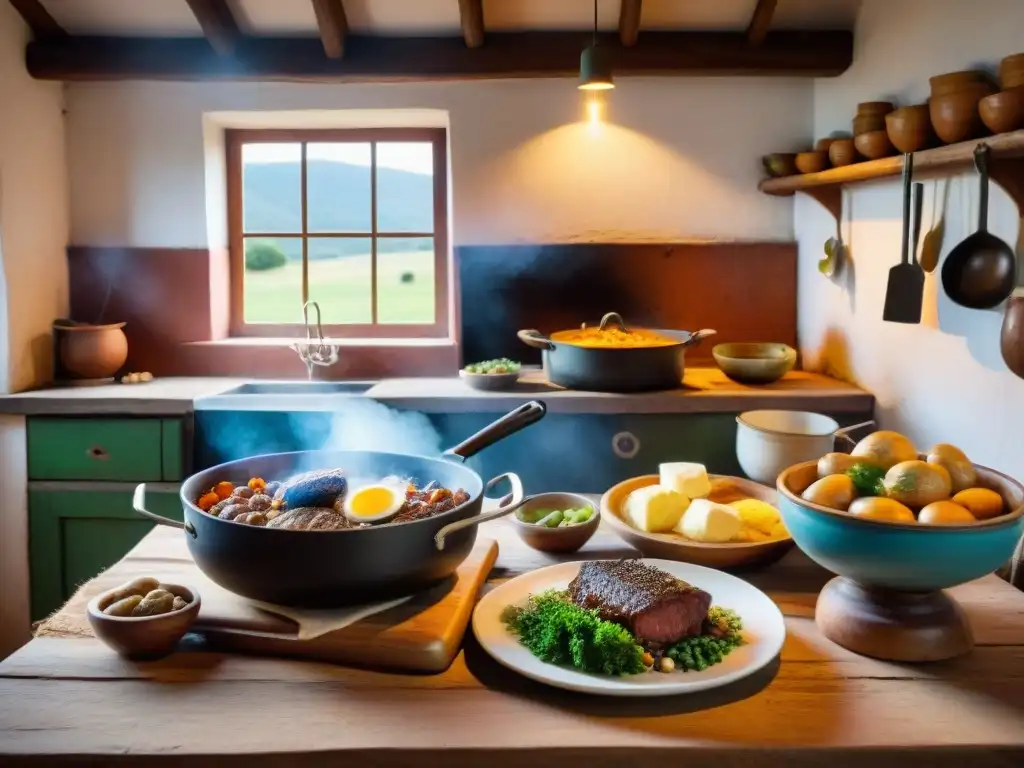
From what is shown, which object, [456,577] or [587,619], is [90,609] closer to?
[456,577]

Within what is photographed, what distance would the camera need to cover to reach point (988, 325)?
2328 mm

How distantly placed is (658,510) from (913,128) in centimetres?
138

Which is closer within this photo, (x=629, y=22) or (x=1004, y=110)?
(x=1004, y=110)

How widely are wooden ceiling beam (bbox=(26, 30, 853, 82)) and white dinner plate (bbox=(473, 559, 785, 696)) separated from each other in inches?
96.0

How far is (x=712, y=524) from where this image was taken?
1534 millimetres

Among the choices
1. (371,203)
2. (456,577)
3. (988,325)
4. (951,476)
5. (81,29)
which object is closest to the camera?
(951,476)

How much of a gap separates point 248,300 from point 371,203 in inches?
25.8

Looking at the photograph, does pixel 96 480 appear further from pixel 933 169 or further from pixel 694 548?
pixel 933 169

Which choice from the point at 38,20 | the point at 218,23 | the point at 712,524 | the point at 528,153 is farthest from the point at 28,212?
the point at 712,524

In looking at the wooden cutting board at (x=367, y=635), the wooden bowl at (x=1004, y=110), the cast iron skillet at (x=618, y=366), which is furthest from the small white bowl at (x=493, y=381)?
the wooden cutting board at (x=367, y=635)

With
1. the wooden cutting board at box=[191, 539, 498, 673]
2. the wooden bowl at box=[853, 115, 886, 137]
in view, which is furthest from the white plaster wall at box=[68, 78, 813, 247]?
the wooden cutting board at box=[191, 539, 498, 673]

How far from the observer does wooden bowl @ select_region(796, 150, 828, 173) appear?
324cm

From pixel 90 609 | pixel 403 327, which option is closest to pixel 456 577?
pixel 90 609

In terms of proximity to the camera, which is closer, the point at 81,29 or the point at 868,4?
the point at 868,4
